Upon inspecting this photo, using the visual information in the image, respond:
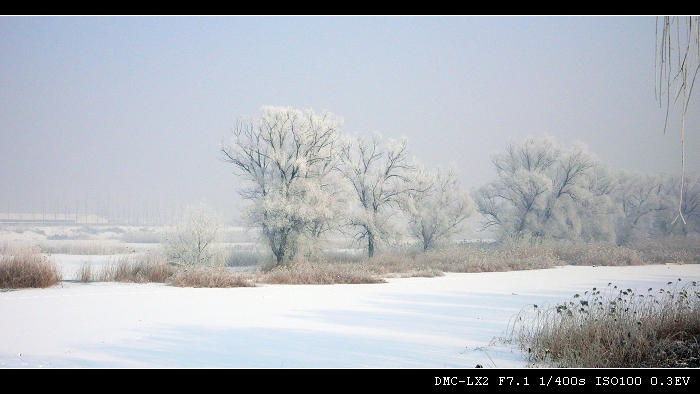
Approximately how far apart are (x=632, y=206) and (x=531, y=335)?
94.5 feet

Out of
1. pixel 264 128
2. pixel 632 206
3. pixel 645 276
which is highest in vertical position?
pixel 264 128

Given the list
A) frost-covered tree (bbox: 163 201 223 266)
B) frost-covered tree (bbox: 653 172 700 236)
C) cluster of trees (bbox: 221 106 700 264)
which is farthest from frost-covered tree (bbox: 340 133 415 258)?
frost-covered tree (bbox: 653 172 700 236)

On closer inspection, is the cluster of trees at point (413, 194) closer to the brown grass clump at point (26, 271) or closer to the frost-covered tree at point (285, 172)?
the frost-covered tree at point (285, 172)

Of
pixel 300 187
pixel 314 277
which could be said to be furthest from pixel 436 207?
pixel 314 277

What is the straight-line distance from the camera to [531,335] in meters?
7.00

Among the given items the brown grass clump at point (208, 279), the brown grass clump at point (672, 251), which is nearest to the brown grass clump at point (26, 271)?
the brown grass clump at point (208, 279)

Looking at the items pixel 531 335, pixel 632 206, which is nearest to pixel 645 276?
pixel 531 335

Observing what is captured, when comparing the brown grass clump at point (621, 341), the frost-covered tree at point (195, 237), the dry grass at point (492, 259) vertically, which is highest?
the frost-covered tree at point (195, 237)

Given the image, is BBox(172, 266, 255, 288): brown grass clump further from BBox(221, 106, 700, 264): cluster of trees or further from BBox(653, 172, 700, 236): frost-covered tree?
BBox(653, 172, 700, 236): frost-covered tree

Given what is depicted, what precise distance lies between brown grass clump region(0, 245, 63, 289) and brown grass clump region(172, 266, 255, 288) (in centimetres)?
283

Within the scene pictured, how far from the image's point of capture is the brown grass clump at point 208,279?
46.7ft

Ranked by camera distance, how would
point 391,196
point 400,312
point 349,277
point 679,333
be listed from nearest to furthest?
point 679,333, point 400,312, point 349,277, point 391,196

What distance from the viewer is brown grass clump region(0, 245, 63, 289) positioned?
13.1m
